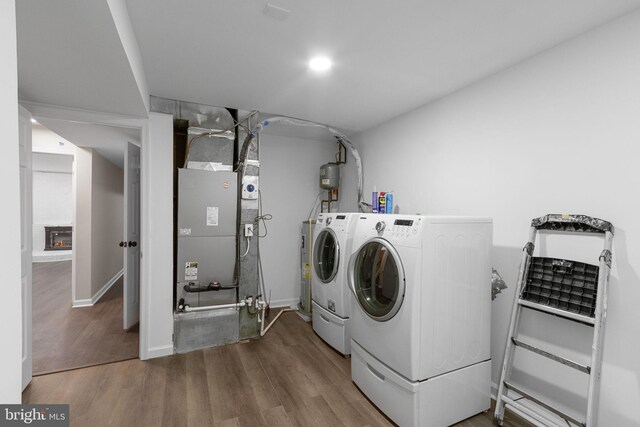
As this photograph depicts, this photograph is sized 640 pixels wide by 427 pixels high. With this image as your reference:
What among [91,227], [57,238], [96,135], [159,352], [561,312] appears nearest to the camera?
[561,312]

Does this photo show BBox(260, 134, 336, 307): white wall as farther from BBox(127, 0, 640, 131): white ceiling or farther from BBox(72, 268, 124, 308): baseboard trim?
BBox(72, 268, 124, 308): baseboard trim

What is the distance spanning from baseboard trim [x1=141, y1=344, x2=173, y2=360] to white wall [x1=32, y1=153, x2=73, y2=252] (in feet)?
21.1

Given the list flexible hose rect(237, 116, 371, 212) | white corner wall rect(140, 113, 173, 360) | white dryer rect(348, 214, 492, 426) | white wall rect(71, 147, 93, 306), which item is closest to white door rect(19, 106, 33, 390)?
white corner wall rect(140, 113, 173, 360)

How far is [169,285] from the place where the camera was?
273 cm

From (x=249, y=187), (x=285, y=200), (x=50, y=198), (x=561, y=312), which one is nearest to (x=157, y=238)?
(x=249, y=187)

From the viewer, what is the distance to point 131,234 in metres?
3.10

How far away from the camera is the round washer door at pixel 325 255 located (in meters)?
2.99

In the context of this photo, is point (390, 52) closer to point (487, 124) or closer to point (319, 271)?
point (487, 124)

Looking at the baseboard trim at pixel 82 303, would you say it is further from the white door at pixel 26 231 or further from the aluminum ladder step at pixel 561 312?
the aluminum ladder step at pixel 561 312

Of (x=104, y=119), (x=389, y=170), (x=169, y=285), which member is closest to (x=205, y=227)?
(x=169, y=285)

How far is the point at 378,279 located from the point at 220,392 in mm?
1484

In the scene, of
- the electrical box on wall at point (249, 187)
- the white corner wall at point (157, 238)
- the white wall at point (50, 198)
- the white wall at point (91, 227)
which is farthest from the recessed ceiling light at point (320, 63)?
the white wall at point (50, 198)

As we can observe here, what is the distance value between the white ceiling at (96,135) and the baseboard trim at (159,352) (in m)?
2.07

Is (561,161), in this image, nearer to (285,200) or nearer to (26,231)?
(285,200)
